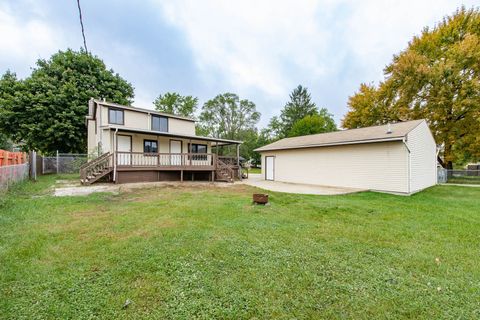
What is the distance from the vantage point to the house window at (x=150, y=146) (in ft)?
47.6

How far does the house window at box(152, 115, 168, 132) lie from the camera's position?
16766mm

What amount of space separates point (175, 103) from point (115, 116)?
72.6 feet

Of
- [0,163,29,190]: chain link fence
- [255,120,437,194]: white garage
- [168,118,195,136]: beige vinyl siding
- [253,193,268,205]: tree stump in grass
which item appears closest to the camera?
[253,193,268,205]: tree stump in grass

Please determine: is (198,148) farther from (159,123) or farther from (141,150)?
(141,150)

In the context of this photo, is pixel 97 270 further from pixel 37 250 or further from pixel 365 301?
pixel 365 301

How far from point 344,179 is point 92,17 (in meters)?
12.3

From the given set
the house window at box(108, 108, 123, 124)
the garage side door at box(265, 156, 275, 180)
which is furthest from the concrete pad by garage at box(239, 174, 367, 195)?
the house window at box(108, 108, 123, 124)

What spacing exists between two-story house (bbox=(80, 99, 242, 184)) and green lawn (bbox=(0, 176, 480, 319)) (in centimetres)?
628

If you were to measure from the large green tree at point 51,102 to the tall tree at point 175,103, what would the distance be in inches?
585

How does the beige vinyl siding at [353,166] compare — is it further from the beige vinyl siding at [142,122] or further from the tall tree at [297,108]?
the tall tree at [297,108]

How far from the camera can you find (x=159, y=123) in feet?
56.2

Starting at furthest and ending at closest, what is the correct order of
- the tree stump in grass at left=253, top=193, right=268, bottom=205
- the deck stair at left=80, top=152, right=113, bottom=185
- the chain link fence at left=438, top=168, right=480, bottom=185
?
the chain link fence at left=438, top=168, right=480, bottom=185 < the deck stair at left=80, top=152, right=113, bottom=185 < the tree stump in grass at left=253, top=193, right=268, bottom=205

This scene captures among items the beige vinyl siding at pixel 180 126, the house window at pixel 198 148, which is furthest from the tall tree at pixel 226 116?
the house window at pixel 198 148

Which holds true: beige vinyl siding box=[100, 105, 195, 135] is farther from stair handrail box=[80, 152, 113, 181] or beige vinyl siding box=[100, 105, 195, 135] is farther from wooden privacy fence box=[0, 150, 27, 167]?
wooden privacy fence box=[0, 150, 27, 167]
